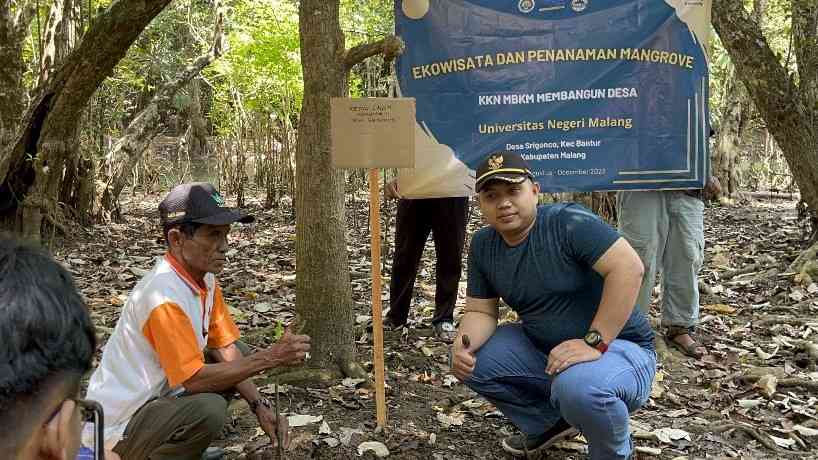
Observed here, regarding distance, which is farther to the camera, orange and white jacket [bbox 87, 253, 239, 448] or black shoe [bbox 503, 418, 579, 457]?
black shoe [bbox 503, 418, 579, 457]

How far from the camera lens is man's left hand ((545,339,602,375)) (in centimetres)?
300

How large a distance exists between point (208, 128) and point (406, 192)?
71.5ft

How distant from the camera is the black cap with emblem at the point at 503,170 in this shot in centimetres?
315

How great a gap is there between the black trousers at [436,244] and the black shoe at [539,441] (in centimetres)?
180

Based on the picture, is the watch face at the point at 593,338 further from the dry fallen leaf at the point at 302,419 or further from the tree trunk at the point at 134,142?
the tree trunk at the point at 134,142

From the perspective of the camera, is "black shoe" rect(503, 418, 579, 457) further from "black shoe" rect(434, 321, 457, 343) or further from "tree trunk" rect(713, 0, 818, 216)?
"tree trunk" rect(713, 0, 818, 216)

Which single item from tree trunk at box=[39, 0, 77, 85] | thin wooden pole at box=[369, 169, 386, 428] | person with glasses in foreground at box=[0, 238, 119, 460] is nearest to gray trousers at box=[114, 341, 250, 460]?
thin wooden pole at box=[369, 169, 386, 428]

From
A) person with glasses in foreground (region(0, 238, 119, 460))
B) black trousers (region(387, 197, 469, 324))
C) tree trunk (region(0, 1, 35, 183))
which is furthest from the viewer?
tree trunk (region(0, 1, 35, 183))

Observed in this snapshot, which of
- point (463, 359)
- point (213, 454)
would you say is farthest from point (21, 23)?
point (463, 359)

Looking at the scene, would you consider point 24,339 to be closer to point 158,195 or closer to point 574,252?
point 574,252

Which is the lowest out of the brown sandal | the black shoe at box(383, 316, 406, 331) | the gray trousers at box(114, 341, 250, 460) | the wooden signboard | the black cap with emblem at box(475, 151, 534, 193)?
the brown sandal

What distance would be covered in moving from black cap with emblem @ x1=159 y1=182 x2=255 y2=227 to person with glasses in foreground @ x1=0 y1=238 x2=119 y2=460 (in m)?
1.69

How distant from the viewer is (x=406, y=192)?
4426 millimetres

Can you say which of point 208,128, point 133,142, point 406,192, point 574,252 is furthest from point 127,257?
point 208,128
